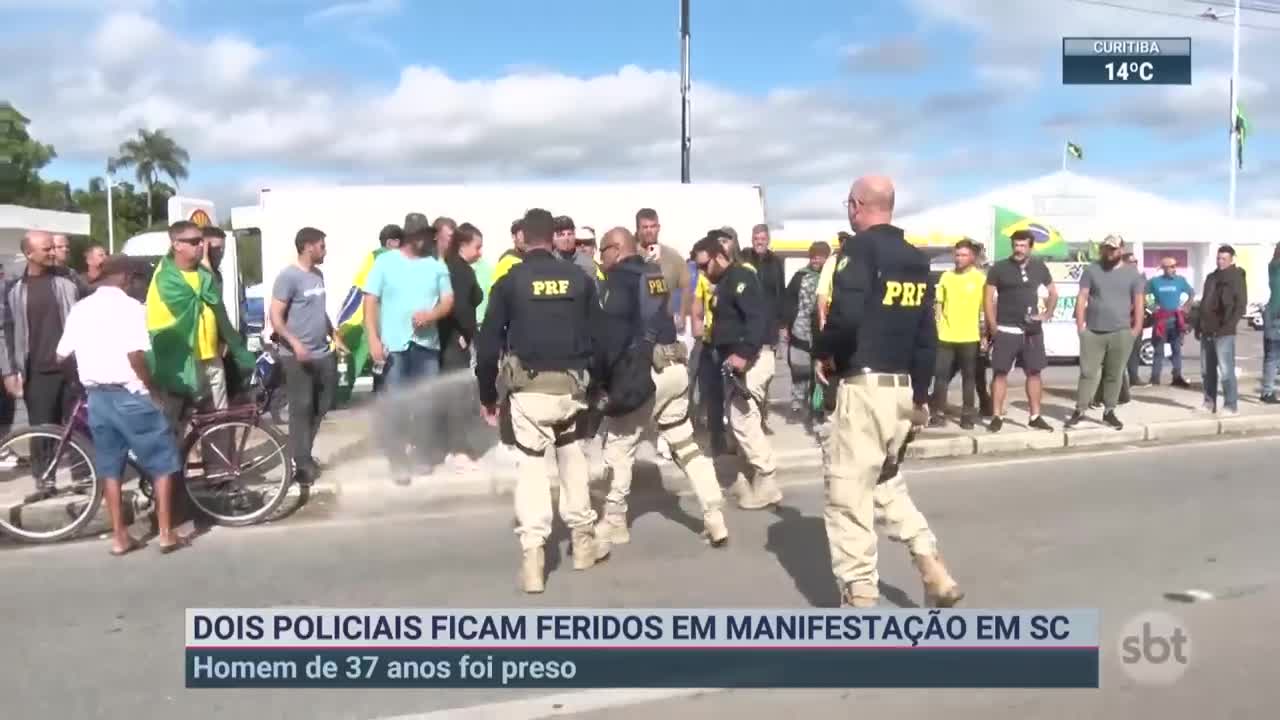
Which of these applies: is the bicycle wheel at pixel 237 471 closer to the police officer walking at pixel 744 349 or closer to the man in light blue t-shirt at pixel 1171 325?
the police officer walking at pixel 744 349

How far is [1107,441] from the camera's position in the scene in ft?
34.4

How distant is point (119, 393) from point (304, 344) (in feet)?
5.53

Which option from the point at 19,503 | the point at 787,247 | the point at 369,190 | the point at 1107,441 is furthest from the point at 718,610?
the point at 787,247

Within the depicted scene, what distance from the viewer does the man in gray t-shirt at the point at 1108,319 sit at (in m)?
10.2

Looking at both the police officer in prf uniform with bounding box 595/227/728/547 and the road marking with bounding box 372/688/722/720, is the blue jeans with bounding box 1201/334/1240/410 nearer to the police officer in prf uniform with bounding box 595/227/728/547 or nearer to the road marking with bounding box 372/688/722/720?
the police officer in prf uniform with bounding box 595/227/728/547

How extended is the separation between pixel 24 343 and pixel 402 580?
4.05 metres

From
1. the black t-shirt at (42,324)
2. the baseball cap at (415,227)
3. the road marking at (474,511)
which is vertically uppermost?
the baseball cap at (415,227)

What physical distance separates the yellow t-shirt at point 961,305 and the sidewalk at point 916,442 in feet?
3.15

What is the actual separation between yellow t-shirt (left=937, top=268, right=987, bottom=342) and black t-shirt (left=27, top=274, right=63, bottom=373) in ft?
25.0

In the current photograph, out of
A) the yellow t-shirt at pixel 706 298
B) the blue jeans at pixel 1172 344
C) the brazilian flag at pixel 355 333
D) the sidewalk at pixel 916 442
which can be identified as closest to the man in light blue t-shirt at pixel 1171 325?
the blue jeans at pixel 1172 344

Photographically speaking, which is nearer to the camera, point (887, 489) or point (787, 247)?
point (887, 489)

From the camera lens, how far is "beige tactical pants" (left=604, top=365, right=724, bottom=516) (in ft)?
21.4

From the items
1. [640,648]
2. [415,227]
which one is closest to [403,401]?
[415,227]

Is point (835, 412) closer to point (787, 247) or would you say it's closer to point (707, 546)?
point (707, 546)
